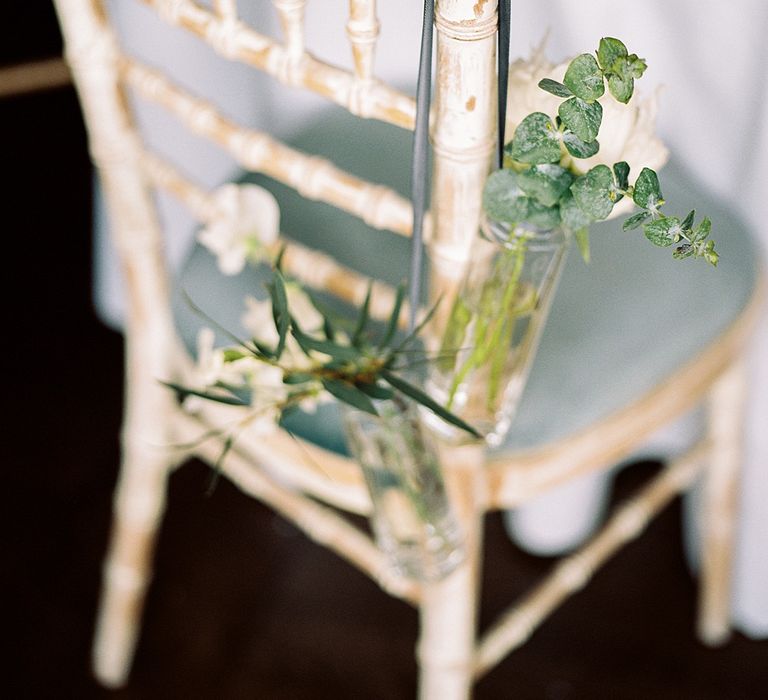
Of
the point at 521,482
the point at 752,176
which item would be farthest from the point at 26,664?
the point at 752,176

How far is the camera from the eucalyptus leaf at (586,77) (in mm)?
344

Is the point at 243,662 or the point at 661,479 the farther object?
the point at 243,662

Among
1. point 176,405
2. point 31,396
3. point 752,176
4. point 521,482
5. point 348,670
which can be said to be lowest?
point 31,396

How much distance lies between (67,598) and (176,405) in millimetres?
404

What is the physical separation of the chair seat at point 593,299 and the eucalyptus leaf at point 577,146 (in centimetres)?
27

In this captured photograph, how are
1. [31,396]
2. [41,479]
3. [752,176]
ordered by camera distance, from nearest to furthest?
[752,176]
[41,479]
[31,396]

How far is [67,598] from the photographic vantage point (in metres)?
1.09

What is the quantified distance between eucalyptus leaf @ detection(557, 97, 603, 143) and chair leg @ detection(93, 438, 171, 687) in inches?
24.6

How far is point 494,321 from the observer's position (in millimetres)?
499

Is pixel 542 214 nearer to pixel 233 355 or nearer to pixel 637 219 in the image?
pixel 637 219

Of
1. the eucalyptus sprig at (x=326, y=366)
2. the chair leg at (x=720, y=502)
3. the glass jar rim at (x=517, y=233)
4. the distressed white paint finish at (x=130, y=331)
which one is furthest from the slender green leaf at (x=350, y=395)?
the chair leg at (x=720, y=502)

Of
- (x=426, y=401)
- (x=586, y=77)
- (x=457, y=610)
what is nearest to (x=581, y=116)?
(x=586, y=77)

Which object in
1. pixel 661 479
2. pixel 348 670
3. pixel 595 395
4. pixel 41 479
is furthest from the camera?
pixel 41 479

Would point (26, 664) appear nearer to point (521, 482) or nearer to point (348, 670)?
point (348, 670)
